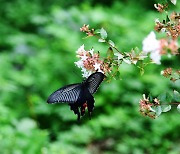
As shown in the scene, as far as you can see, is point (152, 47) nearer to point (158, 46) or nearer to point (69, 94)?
point (158, 46)

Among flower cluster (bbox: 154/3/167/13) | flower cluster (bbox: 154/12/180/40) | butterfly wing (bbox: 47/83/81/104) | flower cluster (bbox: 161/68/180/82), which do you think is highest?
flower cluster (bbox: 154/3/167/13)

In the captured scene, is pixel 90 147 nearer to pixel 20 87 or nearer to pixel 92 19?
pixel 20 87

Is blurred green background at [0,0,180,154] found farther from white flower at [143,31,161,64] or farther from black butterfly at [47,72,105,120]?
white flower at [143,31,161,64]

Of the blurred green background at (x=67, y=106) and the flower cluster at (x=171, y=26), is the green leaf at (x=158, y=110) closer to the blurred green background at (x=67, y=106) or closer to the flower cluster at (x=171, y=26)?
the flower cluster at (x=171, y=26)

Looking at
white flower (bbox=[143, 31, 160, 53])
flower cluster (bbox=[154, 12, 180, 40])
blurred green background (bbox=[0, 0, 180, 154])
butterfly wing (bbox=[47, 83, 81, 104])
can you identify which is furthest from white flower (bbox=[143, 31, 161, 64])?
blurred green background (bbox=[0, 0, 180, 154])

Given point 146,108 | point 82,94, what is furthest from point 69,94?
point 146,108

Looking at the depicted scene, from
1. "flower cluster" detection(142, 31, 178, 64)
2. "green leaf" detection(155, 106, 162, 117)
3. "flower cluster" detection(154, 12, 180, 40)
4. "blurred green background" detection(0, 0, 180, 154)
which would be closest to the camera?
"flower cluster" detection(142, 31, 178, 64)

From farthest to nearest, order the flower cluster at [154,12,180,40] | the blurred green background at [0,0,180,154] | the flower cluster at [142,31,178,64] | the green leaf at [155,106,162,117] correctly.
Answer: the blurred green background at [0,0,180,154]
the green leaf at [155,106,162,117]
the flower cluster at [154,12,180,40]
the flower cluster at [142,31,178,64]
